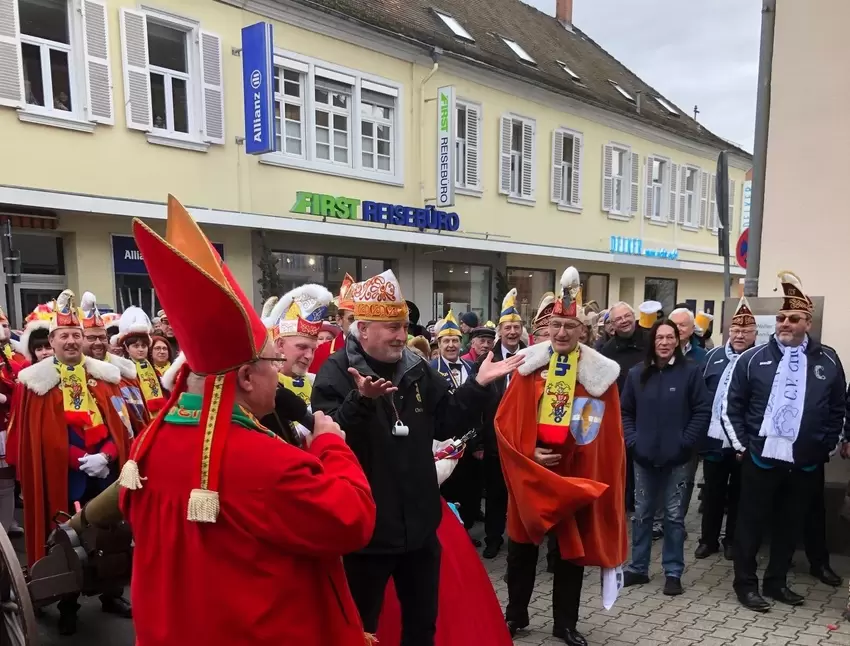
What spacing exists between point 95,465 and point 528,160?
50.2ft

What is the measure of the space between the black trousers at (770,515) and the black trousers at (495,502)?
6.12 ft

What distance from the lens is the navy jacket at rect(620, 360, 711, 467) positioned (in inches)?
184

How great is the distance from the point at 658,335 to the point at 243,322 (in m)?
3.82

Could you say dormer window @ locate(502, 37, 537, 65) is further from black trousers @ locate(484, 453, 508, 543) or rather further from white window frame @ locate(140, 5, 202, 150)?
black trousers @ locate(484, 453, 508, 543)

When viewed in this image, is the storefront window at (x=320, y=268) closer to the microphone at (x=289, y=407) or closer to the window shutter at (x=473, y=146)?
the window shutter at (x=473, y=146)

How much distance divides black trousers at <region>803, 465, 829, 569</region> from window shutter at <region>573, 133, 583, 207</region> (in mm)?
15013

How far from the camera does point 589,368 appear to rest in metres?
3.79

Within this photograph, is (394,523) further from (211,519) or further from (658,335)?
(658,335)

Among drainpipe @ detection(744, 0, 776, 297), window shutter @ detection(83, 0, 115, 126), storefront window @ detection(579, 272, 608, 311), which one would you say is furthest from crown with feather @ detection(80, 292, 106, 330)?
storefront window @ detection(579, 272, 608, 311)

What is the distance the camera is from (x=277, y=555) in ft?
5.79

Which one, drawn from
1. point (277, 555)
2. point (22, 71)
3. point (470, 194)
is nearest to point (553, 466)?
point (277, 555)

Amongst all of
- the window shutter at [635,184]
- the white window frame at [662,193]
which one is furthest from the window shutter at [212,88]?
the white window frame at [662,193]

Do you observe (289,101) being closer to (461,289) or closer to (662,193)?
(461,289)

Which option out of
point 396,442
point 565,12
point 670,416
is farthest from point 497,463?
point 565,12
